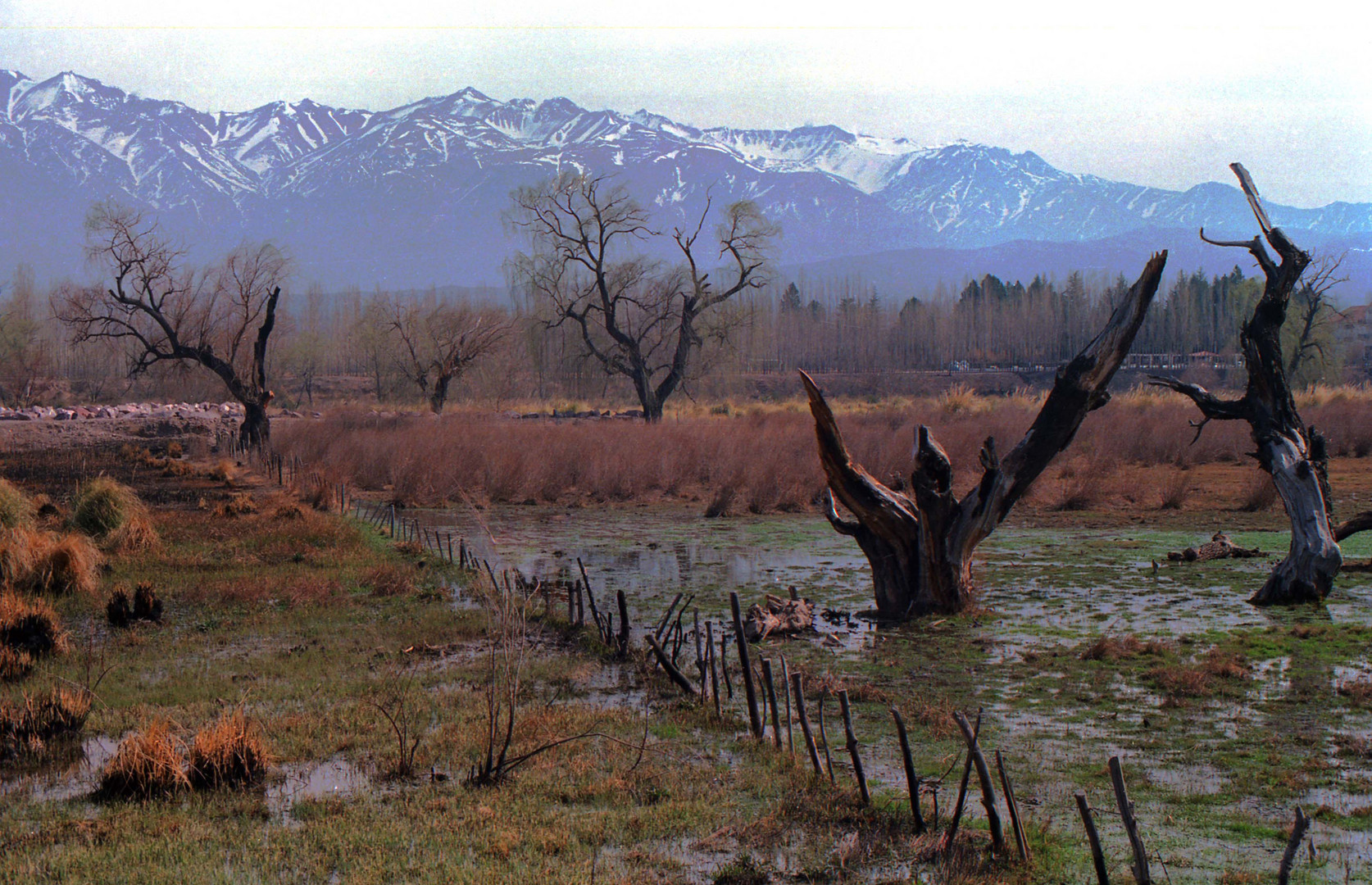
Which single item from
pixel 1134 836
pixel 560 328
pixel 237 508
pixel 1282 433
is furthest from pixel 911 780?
pixel 560 328

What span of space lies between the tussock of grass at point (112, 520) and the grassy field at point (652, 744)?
339 centimetres

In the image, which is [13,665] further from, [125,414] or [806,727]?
[125,414]

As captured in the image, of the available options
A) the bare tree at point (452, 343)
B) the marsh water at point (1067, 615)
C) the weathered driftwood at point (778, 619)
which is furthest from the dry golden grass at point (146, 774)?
the bare tree at point (452, 343)

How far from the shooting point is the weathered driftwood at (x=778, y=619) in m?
11.3

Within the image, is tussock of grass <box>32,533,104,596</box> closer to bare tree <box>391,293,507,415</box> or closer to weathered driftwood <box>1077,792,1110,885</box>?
weathered driftwood <box>1077,792,1110,885</box>


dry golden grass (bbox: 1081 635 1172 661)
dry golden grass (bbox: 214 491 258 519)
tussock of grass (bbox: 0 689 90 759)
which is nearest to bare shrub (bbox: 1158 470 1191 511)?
dry golden grass (bbox: 1081 635 1172 661)

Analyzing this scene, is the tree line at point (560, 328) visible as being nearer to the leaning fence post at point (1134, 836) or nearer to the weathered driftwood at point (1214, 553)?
the weathered driftwood at point (1214, 553)

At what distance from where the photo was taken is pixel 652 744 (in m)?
7.73

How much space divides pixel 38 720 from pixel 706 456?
2088 centimetres

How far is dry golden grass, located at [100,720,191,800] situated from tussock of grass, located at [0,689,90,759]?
3.99 feet

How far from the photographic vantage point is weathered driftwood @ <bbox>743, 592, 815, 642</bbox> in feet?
37.1

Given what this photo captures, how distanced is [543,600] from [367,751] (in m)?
5.96

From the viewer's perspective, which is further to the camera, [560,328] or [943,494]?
[560,328]

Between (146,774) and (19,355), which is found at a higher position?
(19,355)
